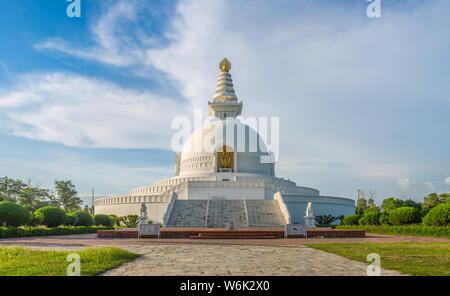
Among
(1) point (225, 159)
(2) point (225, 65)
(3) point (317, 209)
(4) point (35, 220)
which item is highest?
(2) point (225, 65)

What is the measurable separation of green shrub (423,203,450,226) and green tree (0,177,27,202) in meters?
48.7

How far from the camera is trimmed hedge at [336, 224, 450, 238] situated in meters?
20.8

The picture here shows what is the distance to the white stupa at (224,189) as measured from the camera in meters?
29.1

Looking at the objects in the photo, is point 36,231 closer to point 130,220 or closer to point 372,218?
point 130,220

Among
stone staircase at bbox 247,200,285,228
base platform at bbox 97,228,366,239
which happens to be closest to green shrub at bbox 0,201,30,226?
base platform at bbox 97,228,366,239

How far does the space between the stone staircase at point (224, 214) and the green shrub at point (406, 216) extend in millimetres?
7992

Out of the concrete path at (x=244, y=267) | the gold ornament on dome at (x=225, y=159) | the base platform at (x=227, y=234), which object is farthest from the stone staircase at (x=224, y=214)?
the concrete path at (x=244, y=267)

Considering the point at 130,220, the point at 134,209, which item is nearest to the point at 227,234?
the point at 130,220

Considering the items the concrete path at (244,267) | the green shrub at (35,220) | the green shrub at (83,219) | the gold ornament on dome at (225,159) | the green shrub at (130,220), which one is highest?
the gold ornament on dome at (225,159)

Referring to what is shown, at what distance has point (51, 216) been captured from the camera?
25.4 meters

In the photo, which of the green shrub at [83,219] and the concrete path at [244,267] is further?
the green shrub at [83,219]

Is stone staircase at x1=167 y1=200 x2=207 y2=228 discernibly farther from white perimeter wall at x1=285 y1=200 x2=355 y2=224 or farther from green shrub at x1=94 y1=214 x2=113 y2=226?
white perimeter wall at x1=285 y1=200 x2=355 y2=224

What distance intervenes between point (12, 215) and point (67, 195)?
123 feet

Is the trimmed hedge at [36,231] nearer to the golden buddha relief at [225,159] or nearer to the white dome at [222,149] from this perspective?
the white dome at [222,149]
